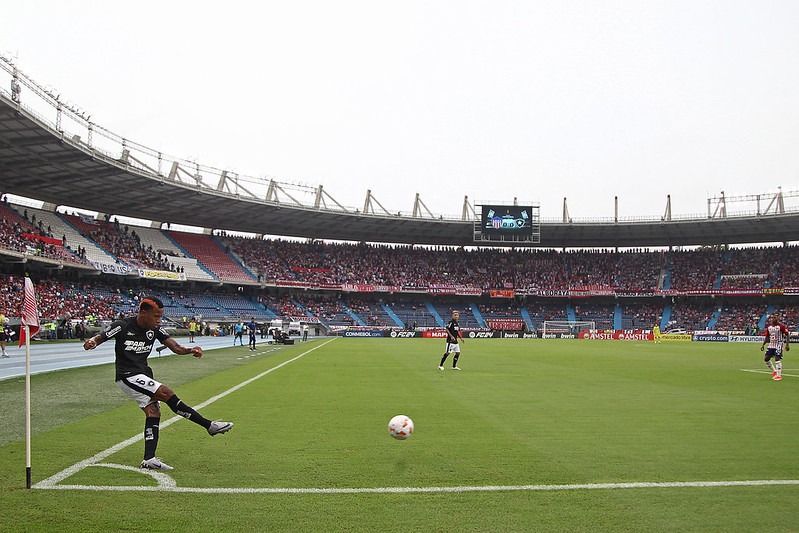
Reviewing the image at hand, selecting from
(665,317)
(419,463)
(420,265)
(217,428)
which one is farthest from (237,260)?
(419,463)

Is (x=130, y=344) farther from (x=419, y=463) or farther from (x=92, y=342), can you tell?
(x=419, y=463)

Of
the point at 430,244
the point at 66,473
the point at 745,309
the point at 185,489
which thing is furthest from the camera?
the point at 430,244

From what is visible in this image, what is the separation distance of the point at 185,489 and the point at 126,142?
4889 cm

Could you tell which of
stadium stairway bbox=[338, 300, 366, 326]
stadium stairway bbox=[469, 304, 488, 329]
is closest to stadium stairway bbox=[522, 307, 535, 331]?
stadium stairway bbox=[469, 304, 488, 329]

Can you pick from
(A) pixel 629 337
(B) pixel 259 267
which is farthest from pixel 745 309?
(B) pixel 259 267

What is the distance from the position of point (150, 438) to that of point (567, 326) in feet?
234

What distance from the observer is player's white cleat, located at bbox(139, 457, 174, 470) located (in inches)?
267

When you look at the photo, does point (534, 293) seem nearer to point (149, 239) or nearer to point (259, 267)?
point (259, 267)

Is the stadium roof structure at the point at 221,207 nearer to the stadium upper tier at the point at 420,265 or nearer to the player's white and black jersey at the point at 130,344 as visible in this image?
the stadium upper tier at the point at 420,265

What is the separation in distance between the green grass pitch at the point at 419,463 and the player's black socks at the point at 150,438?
323mm

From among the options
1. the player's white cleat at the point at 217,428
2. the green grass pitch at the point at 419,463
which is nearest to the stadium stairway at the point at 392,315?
the green grass pitch at the point at 419,463

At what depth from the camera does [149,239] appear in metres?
67.2

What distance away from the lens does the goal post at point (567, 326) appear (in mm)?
72938

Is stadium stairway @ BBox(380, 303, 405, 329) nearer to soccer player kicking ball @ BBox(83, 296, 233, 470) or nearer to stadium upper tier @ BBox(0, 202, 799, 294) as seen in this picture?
stadium upper tier @ BBox(0, 202, 799, 294)
